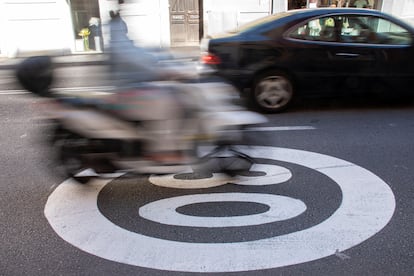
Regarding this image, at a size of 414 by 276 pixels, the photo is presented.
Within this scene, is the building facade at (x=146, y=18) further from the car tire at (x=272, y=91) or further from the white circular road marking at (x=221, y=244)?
the white circular road marking at (x=221, y=244)

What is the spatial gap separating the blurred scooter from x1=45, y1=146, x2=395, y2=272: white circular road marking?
48 cm

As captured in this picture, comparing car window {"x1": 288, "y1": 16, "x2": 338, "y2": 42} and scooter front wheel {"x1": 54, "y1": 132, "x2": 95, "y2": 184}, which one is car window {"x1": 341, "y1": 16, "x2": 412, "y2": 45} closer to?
car window {"x1": 288, "y1": 16, "x2": 338, "y2": 42}

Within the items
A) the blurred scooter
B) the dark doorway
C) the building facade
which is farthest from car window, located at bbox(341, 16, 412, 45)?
the dark doorway

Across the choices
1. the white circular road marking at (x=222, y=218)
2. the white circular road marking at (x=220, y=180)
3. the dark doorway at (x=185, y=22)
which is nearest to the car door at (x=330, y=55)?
the white circular road marking at (x=220, y=180)

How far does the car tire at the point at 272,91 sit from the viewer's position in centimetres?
601

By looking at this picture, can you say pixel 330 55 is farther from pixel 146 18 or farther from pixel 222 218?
pixel 146 18

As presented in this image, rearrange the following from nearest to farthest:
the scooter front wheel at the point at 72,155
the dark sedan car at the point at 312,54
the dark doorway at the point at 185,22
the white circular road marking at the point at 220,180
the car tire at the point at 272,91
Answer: the scooter front wheel at the point at 72,155
the white circular road marking at the point at 220,180
the dark sedan car at the point at 312,54
the car tire at the point at 272,91
the dark doorway at the point at 185,22

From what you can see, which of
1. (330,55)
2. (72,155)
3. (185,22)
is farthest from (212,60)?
(185,22)

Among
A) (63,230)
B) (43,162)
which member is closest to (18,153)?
(43,162)

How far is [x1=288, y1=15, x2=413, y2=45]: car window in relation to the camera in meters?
5.97

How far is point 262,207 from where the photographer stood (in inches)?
129

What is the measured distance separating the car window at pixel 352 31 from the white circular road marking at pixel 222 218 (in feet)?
11.1

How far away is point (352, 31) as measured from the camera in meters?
6.04

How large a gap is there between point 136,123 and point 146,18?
11265 millimetres
